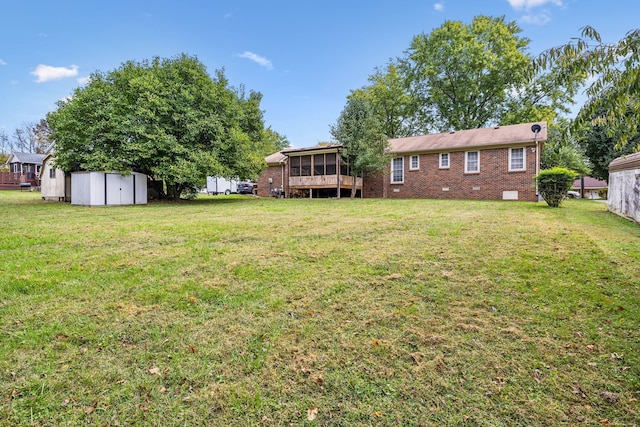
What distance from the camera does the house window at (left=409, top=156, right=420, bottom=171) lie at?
2002cm

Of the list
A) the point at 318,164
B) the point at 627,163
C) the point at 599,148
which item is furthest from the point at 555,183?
the point at 599,148

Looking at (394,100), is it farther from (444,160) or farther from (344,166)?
(344,166)

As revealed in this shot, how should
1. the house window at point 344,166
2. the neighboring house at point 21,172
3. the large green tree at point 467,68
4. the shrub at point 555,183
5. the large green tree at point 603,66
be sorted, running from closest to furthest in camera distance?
the large green tree at point 603,66 → the shrub at point 555,183 → the house window at point 344,166 → the large green tree at point 467,68 → the neighboring house at point 21,172

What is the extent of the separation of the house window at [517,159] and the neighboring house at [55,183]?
78.0 feet

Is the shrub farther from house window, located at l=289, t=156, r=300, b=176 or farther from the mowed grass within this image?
house window, located at l=289, t=156, r=300, b=176

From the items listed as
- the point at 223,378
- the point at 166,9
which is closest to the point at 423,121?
the point at 166,9

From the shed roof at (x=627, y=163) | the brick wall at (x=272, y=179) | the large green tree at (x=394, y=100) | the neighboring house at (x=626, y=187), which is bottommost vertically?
the neighboring house at (x=626, y=187)

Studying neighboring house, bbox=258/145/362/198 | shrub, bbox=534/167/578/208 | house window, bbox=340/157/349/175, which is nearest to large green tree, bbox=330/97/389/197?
house window, bbox=340/157/349/175

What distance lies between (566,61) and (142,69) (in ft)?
56.7

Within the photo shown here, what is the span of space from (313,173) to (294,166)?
1.79 m

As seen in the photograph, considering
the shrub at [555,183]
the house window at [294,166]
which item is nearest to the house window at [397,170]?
the house window at [294,166]

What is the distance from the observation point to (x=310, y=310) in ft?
10.2

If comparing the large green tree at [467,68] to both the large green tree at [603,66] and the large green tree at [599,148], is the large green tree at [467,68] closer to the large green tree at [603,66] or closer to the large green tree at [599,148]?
the large green tree at [599,148]

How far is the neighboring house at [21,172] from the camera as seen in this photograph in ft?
109
